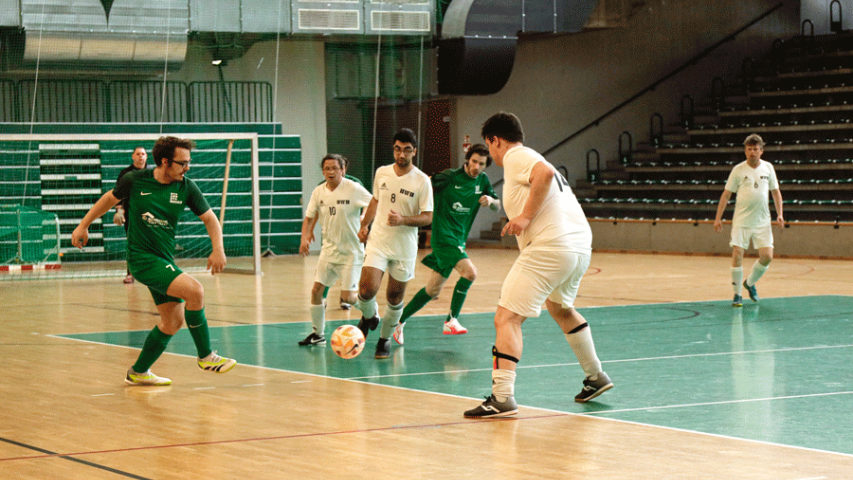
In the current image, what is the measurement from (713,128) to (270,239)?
1034cm

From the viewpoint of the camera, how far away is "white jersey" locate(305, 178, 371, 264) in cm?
994

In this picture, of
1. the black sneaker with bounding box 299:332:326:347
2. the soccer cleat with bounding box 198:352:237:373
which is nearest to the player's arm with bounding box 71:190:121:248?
the soccer cleat with bounding box 198:352:237:373

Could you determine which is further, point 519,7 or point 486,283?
point 519,7

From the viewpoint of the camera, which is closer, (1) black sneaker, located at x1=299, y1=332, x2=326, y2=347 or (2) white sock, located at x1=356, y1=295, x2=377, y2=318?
(2) white sock, located at x1=356, y1=295, x2=377, y2=318

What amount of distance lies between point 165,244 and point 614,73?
2126 cm

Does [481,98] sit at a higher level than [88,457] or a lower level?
higher

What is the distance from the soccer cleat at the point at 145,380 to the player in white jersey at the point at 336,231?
2.25m

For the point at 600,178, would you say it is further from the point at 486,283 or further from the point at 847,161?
the point at 486,283

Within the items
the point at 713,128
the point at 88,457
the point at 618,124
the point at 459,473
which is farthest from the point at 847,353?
the point at 618,124

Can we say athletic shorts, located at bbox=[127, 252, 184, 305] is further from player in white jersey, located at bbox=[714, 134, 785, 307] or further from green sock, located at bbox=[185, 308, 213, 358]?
player in white jersey, located at bbox=[714, 134, 785, 307]

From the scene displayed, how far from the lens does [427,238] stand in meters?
24.1

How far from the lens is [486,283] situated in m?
16.2

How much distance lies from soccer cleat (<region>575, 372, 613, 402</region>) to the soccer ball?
6.38ft

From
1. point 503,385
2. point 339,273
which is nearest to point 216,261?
point 503,385
